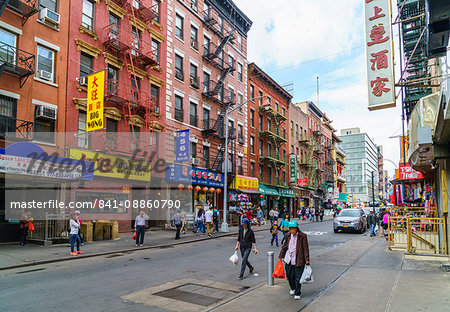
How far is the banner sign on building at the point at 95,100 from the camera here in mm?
16750

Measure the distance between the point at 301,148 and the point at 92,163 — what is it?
125 ft

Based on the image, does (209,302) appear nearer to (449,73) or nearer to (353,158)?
(449,73)

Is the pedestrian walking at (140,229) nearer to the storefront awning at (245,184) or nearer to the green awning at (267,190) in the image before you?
the storefront awning at (245,184)

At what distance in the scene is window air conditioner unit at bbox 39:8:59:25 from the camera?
56.4 feet

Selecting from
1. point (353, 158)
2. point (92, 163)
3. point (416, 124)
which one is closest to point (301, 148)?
point (92, 163)

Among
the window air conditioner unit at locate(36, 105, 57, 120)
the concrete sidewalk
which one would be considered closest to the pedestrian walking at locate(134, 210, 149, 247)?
the window air conditioner unit at locate(36, 105, 57, 120)

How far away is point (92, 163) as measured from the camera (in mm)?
18625

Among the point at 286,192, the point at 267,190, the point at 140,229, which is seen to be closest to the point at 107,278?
the point at 140,229

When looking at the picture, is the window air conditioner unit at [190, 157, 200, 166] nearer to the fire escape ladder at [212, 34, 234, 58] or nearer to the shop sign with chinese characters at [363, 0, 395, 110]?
the fire escape ladder at [212, 34, 234, 58]

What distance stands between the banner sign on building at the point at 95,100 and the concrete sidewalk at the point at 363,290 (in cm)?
1228

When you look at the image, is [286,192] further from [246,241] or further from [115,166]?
[246,241]

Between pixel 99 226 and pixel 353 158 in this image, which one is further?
pixel 353 158

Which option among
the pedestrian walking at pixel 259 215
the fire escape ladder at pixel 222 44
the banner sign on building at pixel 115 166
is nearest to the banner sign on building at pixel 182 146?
the banner sign on building at pixel 115 166

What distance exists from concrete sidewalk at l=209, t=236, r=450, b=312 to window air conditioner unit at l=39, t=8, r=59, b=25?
1712cm
